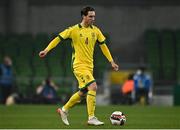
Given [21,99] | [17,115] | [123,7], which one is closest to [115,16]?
[123,7]

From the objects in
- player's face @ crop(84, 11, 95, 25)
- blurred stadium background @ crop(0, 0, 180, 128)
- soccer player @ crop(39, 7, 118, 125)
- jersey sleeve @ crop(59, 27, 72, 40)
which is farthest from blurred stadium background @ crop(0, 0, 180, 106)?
player's face @ crop(84, 11, 95, 25)

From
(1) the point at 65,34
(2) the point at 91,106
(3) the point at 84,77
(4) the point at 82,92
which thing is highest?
(1) the point at 65,34

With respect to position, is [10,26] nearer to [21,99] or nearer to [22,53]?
[22,53]

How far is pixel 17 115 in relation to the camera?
20.3 metres

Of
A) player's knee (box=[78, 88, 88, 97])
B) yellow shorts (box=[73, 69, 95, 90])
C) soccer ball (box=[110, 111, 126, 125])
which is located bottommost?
soccer ball (box=[110, 111, 126, 125])

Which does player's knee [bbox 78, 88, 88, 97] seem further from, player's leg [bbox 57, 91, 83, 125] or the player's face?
the player's face

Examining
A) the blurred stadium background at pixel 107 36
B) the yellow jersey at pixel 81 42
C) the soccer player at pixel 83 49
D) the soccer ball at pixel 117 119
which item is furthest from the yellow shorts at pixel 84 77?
the blurred stadium background at pixel 107 36

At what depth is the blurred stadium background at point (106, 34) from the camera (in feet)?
111

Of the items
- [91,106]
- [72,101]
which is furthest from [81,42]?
[91,106]

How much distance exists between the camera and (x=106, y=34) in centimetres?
3453

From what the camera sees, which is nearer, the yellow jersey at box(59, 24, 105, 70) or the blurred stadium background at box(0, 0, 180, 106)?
the yellow jersey at box(59, 24, 105, 70)

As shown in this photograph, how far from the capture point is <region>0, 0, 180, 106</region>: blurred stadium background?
111 feet

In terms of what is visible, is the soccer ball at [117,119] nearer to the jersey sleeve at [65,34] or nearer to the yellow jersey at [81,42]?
the yellow jersey at [81,42]

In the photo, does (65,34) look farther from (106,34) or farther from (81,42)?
(106,34)
